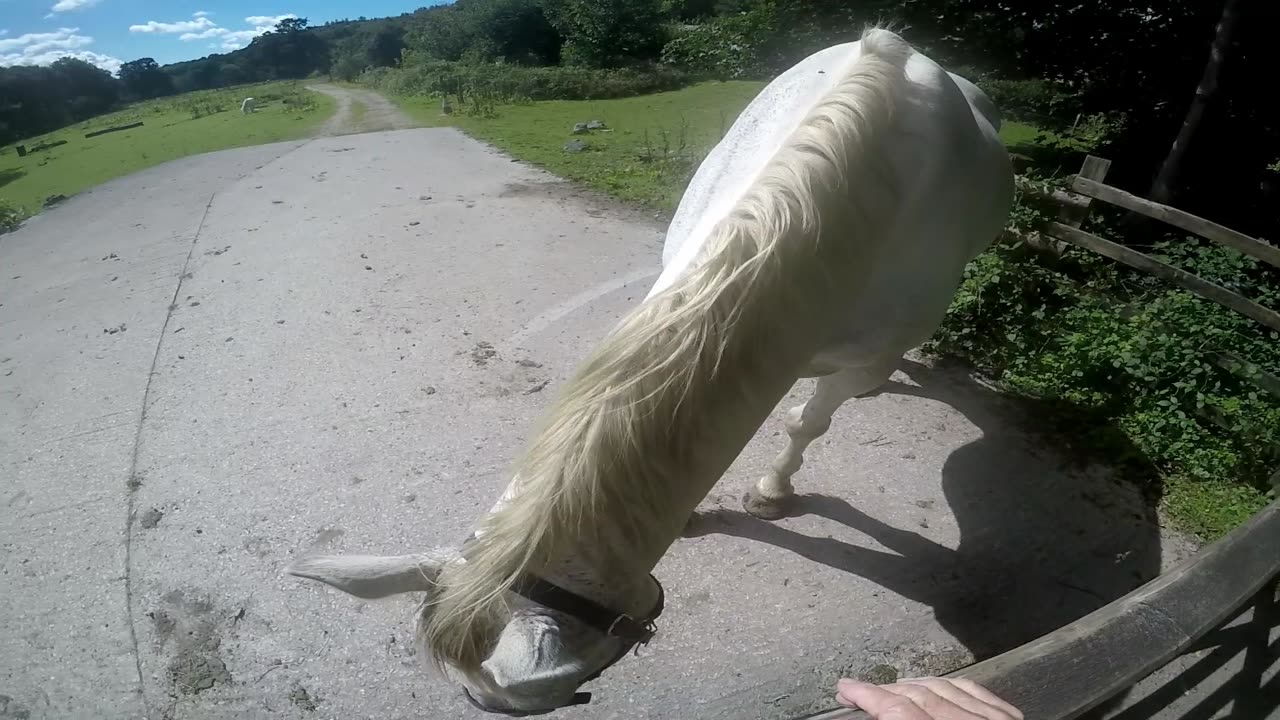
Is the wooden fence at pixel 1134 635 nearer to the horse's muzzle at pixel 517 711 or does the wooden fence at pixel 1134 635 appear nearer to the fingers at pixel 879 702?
the fingers at pixel 879 702

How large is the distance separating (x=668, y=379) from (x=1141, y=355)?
3291mm

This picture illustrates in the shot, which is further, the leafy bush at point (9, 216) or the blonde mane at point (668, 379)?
the leafy bush at point (9, 216)

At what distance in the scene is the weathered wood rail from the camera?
866mm

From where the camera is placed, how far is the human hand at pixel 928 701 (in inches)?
29.7

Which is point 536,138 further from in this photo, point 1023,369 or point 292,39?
point 292,39

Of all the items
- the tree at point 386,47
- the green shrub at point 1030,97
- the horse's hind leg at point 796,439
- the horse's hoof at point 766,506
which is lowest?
the horse's hoof at point 766,506

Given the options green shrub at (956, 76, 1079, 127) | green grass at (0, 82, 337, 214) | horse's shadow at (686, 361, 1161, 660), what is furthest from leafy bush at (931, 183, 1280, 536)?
green grass at (0, 82, 337, 214)

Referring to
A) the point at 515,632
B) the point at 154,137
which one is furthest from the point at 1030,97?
the point at 154,137

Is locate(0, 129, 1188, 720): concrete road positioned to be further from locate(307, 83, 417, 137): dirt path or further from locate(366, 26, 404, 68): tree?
locate(366, 26, 404, 68): tree

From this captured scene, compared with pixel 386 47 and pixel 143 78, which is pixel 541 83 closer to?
pixel 143 78

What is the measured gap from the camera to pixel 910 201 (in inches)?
73.7

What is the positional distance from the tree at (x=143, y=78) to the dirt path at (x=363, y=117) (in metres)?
2.22

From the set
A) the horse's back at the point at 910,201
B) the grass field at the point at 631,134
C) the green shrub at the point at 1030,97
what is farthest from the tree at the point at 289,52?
the horse's back at the point at 910,201

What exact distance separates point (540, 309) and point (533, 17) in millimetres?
17837
